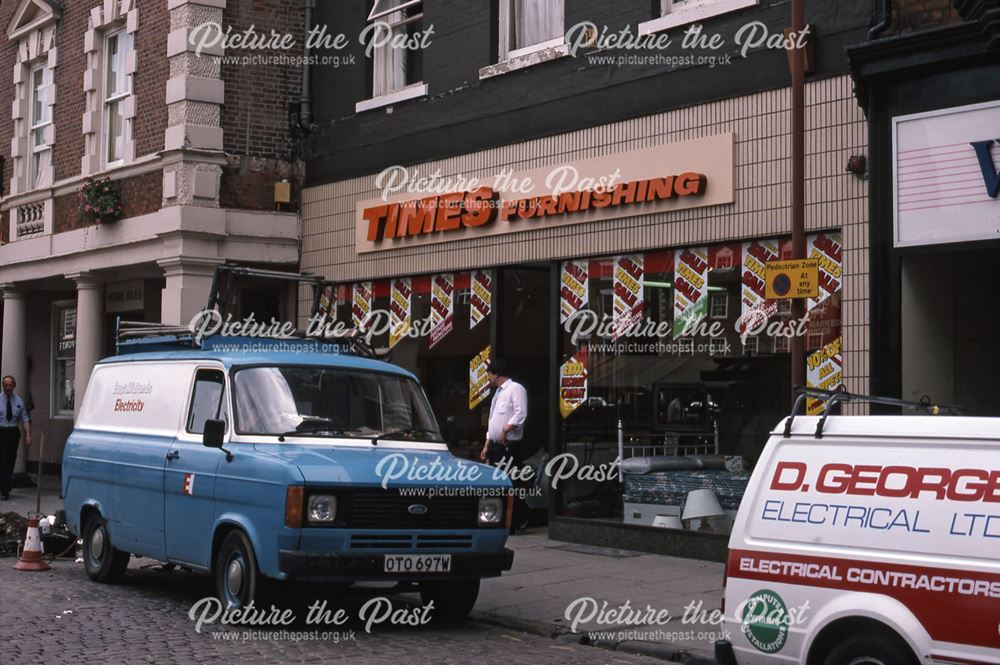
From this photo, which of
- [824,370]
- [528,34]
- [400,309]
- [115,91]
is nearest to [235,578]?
[824,370]

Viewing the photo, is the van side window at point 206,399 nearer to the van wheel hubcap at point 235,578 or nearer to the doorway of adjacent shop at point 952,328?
the van wheel hubcap at point 235,578

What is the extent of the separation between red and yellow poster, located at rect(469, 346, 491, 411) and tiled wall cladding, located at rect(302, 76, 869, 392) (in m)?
1.14

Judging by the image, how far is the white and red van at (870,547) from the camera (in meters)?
5.68

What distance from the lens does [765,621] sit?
6480 mm

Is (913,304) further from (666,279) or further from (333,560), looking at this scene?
(333,560)

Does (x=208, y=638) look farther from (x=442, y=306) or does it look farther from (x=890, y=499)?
(x=442, y=306)

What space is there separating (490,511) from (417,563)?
0.72 meters

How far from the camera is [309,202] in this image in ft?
60.1

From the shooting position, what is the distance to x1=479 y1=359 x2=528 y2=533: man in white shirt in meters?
14.1

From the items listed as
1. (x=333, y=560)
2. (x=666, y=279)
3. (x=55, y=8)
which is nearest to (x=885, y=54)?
(x=666, y=279)

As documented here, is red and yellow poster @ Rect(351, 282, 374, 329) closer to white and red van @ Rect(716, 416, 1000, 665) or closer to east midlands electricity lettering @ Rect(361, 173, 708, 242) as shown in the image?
east midlands electricity lettering @ Rect(361, 173, 708, 242)

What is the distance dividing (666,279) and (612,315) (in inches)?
34.1

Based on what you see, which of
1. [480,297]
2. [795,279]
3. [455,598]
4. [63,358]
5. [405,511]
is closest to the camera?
[405,511]

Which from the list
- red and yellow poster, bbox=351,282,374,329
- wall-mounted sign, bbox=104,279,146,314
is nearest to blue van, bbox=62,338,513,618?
red and yellow poster, bbox=351,282,374,329
